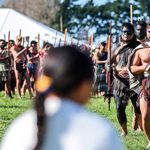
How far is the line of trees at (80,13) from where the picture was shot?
47406mm

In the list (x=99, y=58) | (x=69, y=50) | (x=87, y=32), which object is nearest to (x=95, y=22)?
(x=87, y=32)

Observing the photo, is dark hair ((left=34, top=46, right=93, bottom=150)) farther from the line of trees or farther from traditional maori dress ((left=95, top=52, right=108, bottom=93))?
the line of trees

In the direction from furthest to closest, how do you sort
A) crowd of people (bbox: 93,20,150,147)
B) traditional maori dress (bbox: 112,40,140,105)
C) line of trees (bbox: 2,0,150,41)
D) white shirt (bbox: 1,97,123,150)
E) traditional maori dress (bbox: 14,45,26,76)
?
line of trees (bbox: 2,0,150,41)
traditional maori dress (bbox: 14,45,26,76)
traditional maori dress (bbox: 112,40,140,105)
crowd of people (bbox: 93,20,150,147)
white shirt (bbox: 1,97,123,150)

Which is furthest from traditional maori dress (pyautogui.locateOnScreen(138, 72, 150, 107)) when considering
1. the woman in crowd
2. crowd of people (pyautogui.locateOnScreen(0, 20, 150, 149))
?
the woman in crowd

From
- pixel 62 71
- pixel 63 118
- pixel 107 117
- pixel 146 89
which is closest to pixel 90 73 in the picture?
pixel 62 71

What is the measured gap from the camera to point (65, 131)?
134cm

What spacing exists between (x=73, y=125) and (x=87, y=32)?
5219 cm

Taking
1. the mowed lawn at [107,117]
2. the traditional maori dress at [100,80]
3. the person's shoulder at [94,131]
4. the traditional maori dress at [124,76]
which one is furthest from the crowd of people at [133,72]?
the traditional maori dress at [100,80]

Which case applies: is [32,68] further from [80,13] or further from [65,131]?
[80,13]

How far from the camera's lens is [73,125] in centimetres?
134

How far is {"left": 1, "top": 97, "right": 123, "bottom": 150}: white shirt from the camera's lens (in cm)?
130

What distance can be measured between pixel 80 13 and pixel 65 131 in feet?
165

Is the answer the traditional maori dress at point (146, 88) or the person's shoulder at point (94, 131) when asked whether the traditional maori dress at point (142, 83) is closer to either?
the traditional maori dress at point (146, 88)

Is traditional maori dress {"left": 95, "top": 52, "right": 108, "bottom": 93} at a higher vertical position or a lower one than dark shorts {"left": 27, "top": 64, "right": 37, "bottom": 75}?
lower
